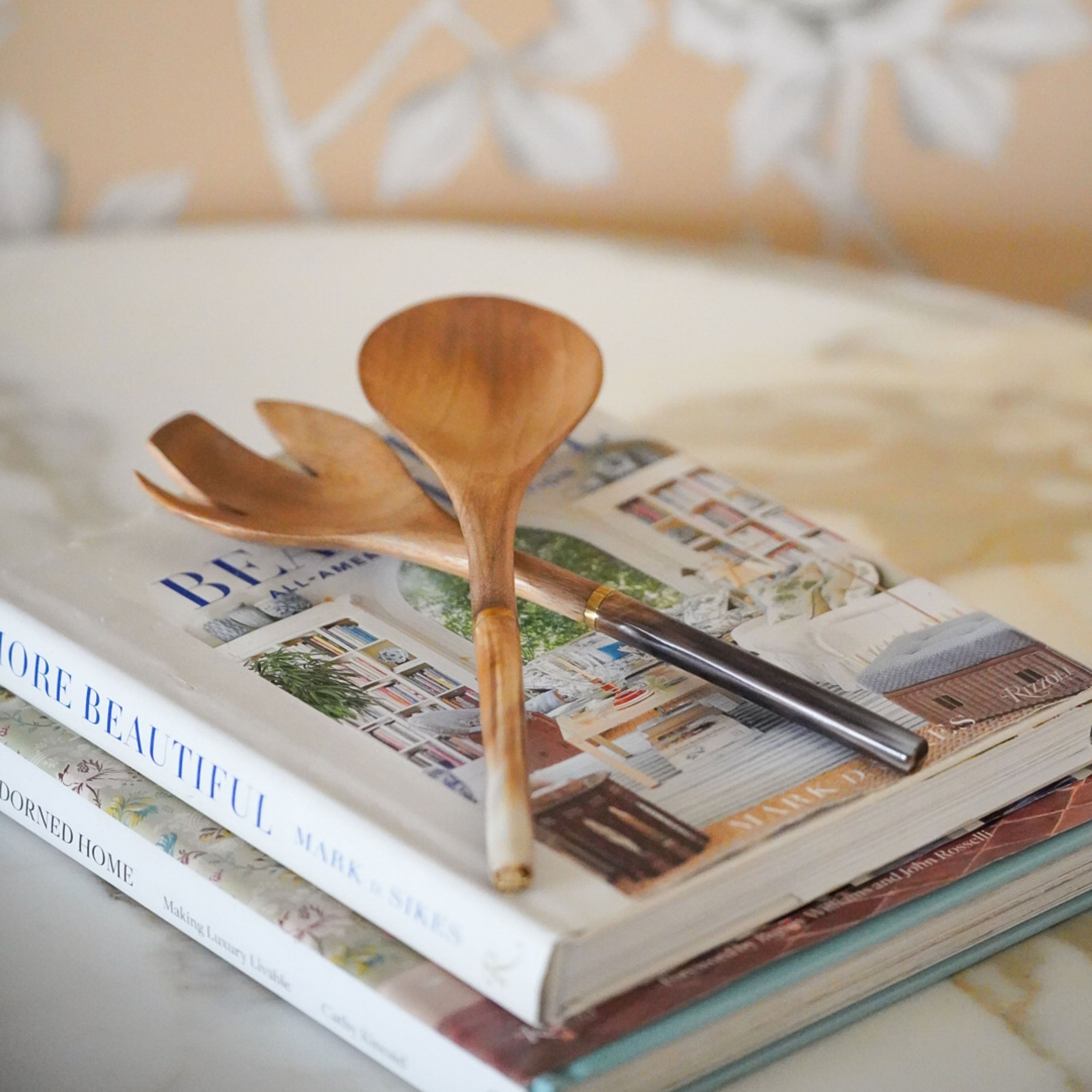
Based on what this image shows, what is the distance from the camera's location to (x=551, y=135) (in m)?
0.86

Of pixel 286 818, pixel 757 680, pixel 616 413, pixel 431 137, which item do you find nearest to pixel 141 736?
pixel 286 818

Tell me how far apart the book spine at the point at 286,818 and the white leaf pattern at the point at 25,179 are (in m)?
0.57

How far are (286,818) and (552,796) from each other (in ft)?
0.20

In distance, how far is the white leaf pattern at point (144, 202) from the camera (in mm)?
872

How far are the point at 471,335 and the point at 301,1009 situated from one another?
23 centimetres

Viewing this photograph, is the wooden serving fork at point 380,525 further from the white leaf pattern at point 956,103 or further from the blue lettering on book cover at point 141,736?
the white leaf pattern at point 956,103

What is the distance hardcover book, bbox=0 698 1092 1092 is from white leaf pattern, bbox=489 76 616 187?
0.58 metres

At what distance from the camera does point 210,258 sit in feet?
2.34

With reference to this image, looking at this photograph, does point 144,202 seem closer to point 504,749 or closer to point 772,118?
point 772,118

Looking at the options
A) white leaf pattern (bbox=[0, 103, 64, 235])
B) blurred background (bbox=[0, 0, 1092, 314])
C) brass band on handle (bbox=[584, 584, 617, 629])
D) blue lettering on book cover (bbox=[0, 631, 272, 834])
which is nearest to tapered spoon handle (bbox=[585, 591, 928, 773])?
brass band on handle (bbox=[584, 584, 617, 629])

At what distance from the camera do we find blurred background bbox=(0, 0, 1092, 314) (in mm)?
830

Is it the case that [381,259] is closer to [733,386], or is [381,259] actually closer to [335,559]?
[733,386]

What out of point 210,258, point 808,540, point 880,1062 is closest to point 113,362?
point 210,258

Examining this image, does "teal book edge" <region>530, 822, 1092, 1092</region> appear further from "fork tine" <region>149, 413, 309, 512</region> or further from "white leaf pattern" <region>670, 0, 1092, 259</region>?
"white leaf pattern" <region>670, 0, 1092, 259</region>
